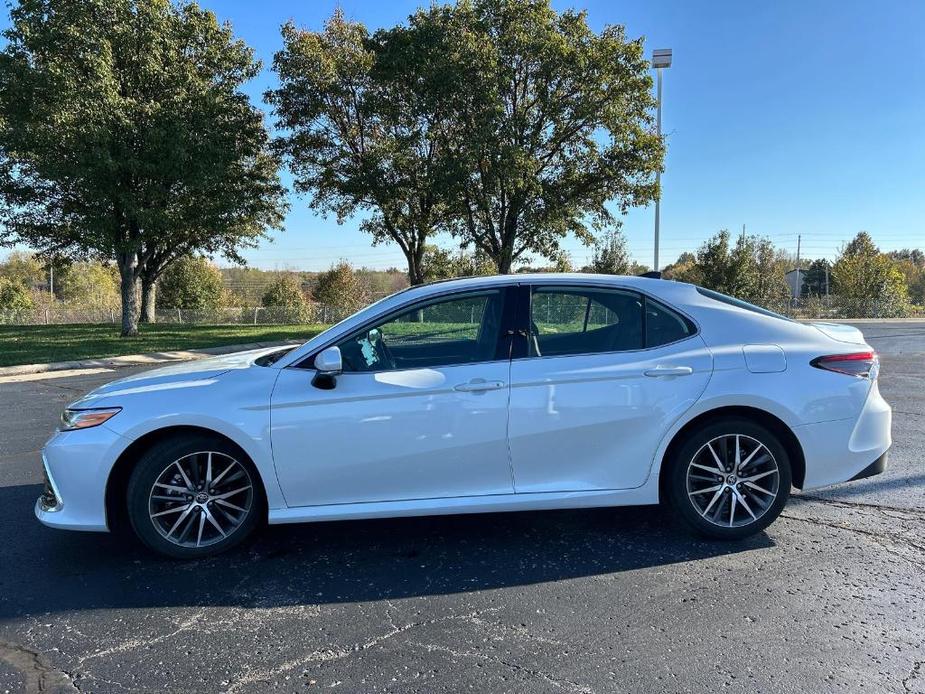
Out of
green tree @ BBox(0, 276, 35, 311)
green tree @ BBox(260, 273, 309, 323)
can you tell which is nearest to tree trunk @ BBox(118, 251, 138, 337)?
green tree @ BBox(260, 273, 309, 323)

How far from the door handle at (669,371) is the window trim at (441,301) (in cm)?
83

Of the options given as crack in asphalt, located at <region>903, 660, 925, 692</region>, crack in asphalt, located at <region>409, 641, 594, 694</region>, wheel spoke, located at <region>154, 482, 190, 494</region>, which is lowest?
crack in asphalt, located at <region>409, 641, 594, 694</region>

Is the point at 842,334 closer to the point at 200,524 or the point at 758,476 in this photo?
the point at 758,476

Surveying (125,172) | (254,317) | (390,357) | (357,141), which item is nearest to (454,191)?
(357,141)

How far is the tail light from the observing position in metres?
3.76

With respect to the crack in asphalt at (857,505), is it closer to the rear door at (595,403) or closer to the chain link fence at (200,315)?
the rear door at (595,403)

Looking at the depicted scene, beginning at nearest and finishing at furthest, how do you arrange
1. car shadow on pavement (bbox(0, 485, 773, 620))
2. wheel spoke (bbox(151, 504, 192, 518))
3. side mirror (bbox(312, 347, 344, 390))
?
car shadow on pavement (bbox(0, 485, 773, 620)) → side mirror (bbox(312, 347, 344, 390)) → wheel spoke (bbox(151, 504, 192, 518))

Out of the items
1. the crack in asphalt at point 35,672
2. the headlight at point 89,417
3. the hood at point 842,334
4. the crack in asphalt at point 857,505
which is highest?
the hood at point 842,334

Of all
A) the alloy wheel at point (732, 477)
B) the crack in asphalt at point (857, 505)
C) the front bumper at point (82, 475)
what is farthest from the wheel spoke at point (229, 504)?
the crack in asphalt at point (857, 505)

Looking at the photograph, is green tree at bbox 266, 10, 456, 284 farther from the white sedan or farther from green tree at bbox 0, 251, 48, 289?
green tree at bbox 0, 251, 48, 289

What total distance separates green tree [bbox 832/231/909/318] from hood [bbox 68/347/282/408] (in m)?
44.6

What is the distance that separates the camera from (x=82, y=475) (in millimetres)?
3430

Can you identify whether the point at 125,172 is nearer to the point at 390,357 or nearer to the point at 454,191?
the point at 454,191

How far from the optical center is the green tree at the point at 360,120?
20719 mm
